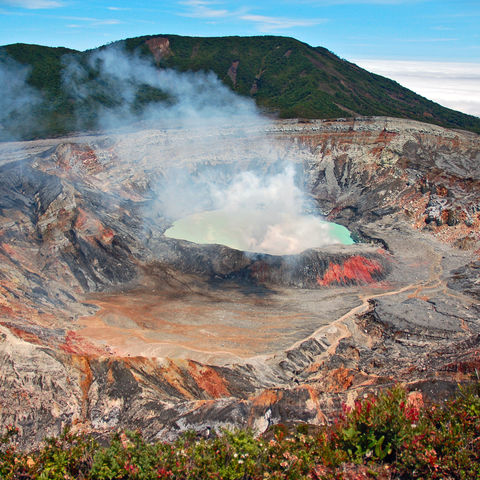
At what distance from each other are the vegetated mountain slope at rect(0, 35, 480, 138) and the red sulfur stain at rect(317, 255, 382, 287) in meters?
40.2

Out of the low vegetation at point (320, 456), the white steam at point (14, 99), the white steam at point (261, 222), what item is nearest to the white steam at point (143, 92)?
the white steam at point (14, 99)

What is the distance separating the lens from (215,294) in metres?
33.5

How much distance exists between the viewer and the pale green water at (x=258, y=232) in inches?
1631

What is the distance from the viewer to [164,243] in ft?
130

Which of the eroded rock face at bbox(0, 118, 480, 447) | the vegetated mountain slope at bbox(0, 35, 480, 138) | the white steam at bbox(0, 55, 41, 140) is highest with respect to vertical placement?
the vegetated mountain slope at bbox(0, 35, 480, 138)

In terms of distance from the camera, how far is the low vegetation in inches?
432

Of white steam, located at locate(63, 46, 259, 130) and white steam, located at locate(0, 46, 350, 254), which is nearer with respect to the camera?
white steam, located at locate(0, 46, 350, 254)

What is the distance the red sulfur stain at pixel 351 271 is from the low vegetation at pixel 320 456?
928 inches

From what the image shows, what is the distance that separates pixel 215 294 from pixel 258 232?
11.7 meters

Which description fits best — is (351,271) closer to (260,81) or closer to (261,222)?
(261,222)

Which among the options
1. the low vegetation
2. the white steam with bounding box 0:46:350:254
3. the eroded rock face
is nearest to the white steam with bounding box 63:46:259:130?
the white steam with bounding box 0:46:350:254

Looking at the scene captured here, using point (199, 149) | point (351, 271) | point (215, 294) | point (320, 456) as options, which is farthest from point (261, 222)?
point (320, 456)

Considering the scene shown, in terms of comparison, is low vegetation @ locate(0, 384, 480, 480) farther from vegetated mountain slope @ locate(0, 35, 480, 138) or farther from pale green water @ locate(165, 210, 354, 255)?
vegetated mountain slope @ locate(0, 35, 480, 138)

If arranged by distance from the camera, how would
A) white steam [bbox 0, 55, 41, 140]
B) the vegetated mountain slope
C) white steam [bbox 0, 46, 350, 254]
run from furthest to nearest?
the vegetated mountain slope < white steam [bbox 0, 55, 41, 140] < white steam [bbox 0, 46, 350, 254]
